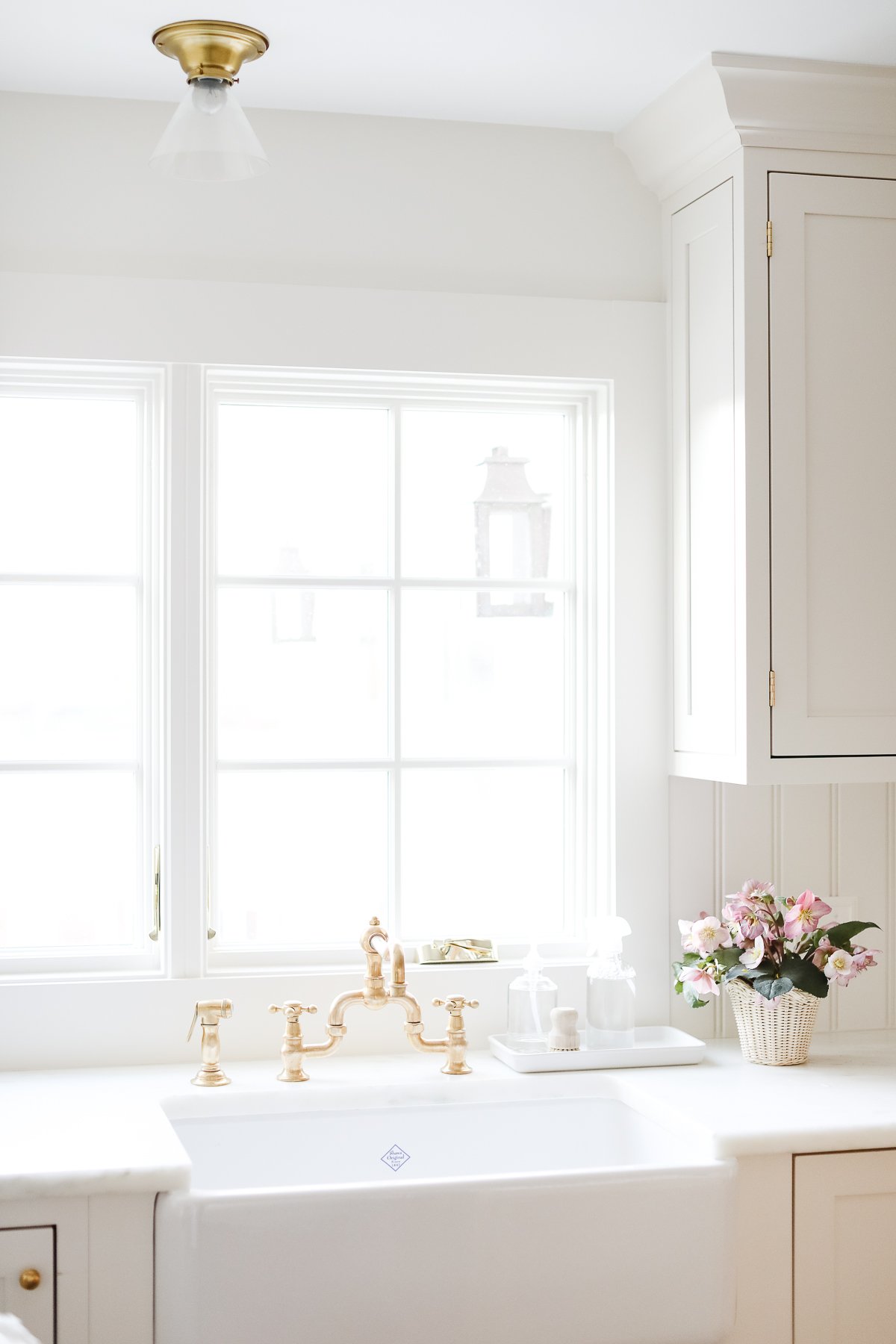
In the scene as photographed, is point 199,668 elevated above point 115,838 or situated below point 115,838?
above

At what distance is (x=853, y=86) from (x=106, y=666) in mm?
1588

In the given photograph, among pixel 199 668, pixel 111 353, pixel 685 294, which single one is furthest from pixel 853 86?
pixel 199 668

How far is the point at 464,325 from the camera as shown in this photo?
2.40 meters

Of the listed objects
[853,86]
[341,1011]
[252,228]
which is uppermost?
[853,86]

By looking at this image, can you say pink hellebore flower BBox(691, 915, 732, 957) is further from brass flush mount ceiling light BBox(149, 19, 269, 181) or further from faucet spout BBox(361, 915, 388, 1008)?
brass flush mount ceiling light BBox(149, 19, 269, 181)

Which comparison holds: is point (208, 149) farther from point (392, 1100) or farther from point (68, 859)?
point (392, 1100)

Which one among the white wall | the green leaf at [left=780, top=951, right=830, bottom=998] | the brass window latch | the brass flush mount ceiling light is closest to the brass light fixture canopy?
the brass flush mount ceiling light

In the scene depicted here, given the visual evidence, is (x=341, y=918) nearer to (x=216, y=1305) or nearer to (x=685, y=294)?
(x=216, y=1305)

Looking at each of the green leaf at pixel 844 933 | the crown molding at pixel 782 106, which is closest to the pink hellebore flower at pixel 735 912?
the green leaf at pixel 844 933

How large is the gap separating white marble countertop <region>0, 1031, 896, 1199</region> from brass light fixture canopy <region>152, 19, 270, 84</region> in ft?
4.93

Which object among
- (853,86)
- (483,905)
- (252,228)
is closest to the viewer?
(853,86)

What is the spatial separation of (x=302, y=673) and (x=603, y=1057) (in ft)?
2.80

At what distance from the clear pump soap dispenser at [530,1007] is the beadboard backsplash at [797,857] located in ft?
0.97

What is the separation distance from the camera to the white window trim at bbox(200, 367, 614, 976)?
2.38 metres
